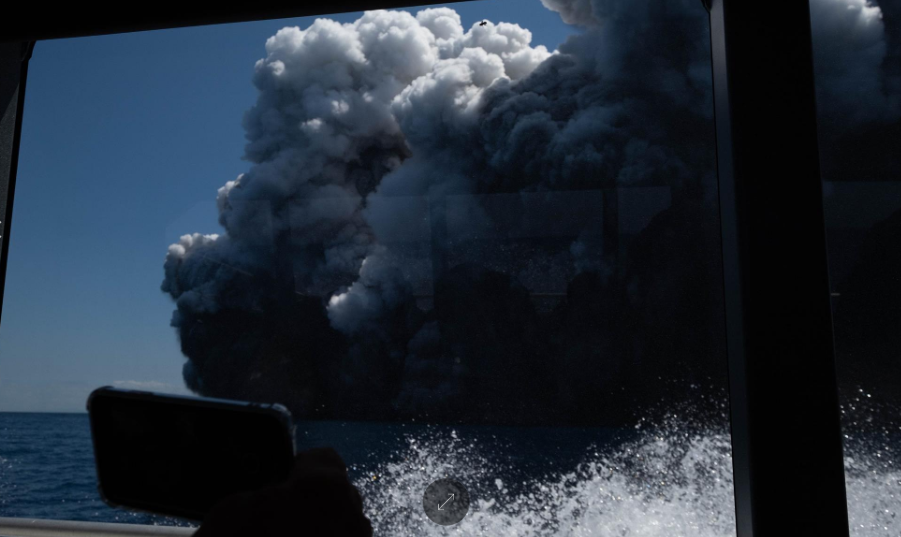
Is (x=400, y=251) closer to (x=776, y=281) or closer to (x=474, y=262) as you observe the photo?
(x=474, y=262)

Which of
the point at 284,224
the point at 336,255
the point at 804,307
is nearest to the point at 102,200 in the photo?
the point at 284,224

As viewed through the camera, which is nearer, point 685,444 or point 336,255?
point 685,444

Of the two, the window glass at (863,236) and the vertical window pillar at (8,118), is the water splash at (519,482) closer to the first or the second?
the window glass at (863,236)

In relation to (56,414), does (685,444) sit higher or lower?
higher

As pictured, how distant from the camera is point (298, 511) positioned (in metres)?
0.20

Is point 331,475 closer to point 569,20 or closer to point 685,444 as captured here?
point 685,444

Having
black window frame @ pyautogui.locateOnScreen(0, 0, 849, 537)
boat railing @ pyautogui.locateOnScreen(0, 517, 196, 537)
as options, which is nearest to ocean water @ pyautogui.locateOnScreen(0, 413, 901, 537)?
boat railing @ pyautogui.locateOnScreen(0, 517, 196, 537)

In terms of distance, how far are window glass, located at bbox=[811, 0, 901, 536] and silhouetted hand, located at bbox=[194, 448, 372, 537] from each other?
628 millimetres

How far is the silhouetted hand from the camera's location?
0.63ft

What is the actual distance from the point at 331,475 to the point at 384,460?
Result: 1722cm

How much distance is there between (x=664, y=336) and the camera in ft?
49.9

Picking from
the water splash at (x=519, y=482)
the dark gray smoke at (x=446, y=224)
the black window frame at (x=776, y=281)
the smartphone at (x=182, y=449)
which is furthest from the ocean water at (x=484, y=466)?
the smartphone at (x=182, y=449)

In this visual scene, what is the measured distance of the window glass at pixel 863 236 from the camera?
2.27ft

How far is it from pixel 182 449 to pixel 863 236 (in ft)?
13.0
